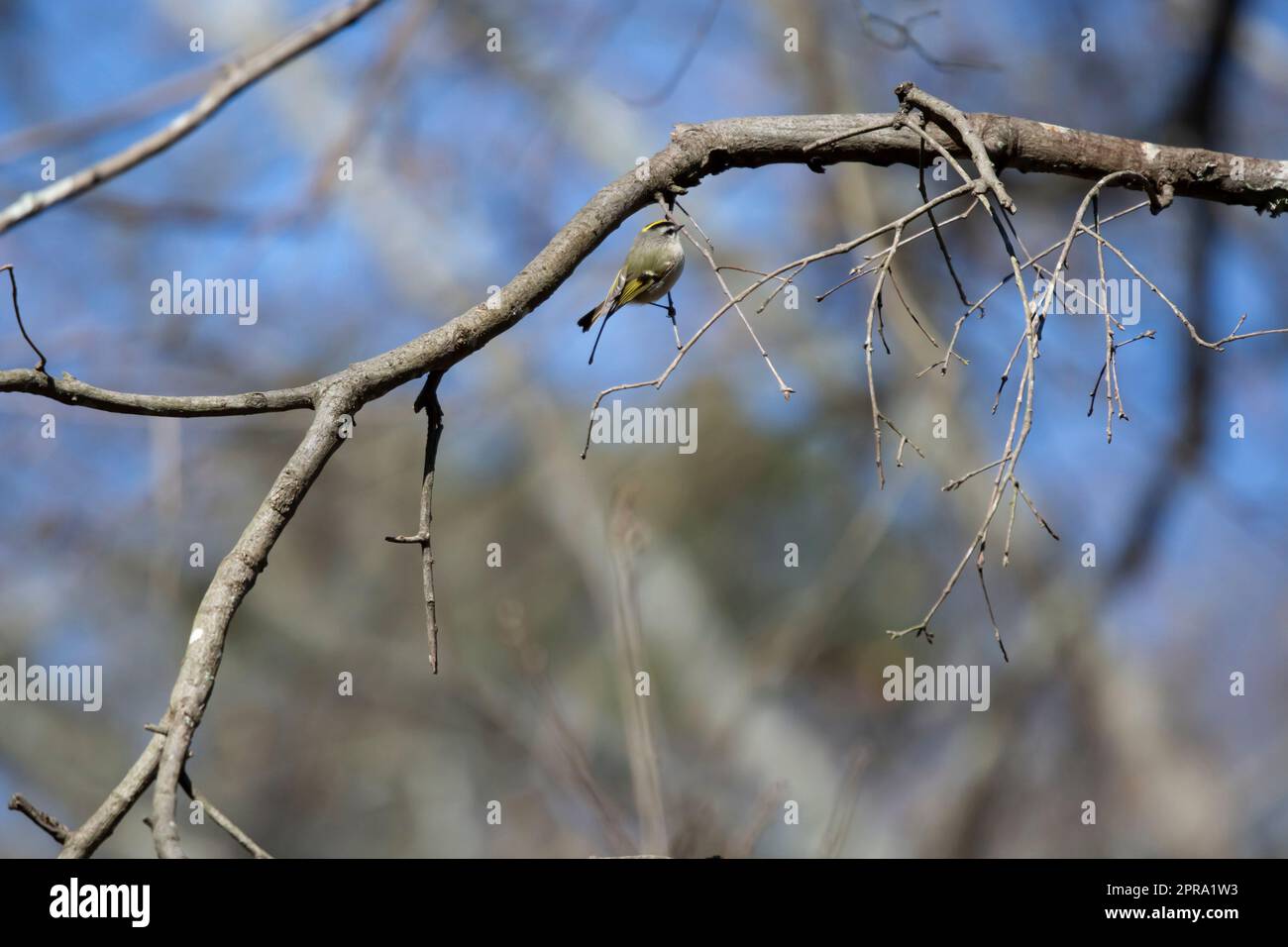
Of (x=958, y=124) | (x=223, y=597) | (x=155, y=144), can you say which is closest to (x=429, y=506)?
(x=223, y=597)

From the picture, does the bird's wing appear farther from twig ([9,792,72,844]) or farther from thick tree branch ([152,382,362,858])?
twig ([9,792,72,844])

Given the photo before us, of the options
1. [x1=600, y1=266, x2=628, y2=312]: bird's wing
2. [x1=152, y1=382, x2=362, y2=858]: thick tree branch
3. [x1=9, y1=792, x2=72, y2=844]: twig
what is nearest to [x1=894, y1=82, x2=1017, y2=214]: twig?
[x1=600, y1=266, x2=628, y2=312]: bird's wing

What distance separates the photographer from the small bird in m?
2.24

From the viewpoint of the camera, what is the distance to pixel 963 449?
24.5 ft

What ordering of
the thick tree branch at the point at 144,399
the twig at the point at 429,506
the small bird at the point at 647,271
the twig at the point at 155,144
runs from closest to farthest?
the twig at the point at 155,144 < the thick tree branch at the point at 144,399 < the twig at the point at 429,506 < the small bird at the point at 647,271

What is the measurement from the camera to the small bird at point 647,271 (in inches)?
88.2

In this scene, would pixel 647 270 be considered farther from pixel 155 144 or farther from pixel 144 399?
pixel 155 144

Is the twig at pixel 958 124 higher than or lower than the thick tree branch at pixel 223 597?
higher

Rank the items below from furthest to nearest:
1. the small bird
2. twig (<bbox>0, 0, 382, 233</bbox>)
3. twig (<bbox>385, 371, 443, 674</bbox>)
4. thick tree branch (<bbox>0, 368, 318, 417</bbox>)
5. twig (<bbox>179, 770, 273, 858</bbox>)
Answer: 1. the small bird
2. twig (<bbox>385, 371, 443, 674</bbox>)
3. thick tree branch (<bbox>0, 368, 318, 417</bbox>)
4. twig (<bbox>179, 770, 273, 858</bbox>)
5. twig (<bbox>0, 0, 382, 233</bbox>)

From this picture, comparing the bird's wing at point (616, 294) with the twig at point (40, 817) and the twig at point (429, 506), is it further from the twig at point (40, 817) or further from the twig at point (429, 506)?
the twig at point (40, 817)

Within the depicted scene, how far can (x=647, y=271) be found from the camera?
89.3 inches

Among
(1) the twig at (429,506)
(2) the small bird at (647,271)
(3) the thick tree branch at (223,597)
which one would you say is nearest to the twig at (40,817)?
(3) the thick tree branch at (223,597)
